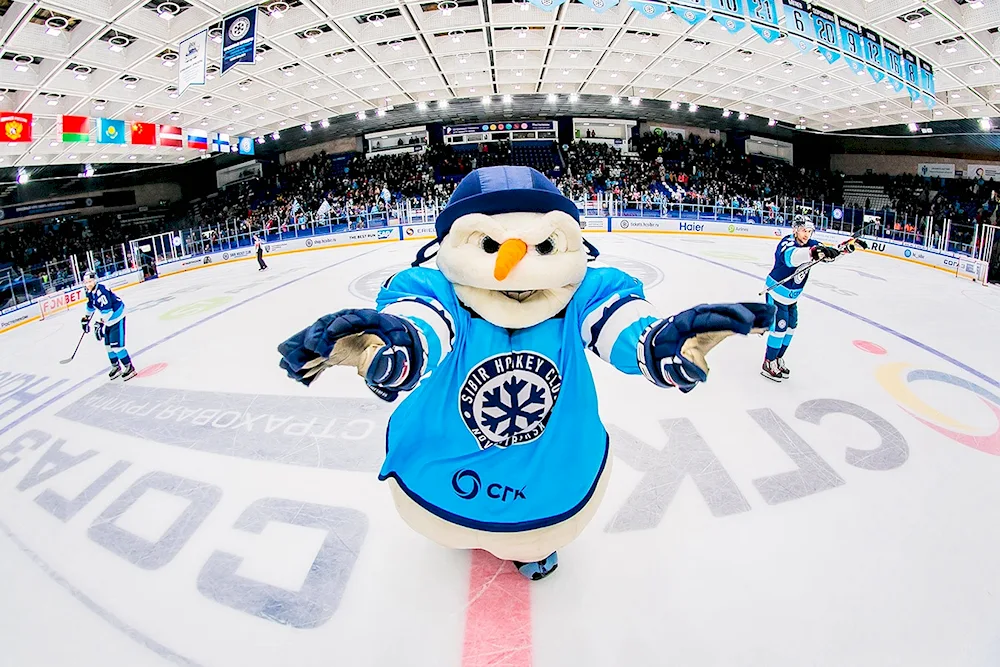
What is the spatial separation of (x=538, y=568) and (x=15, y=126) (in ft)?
53.1

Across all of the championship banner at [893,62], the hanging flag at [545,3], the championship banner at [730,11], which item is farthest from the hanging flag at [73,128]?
the championship banner at [893,62]

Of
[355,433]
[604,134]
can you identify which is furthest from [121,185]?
[355,433]

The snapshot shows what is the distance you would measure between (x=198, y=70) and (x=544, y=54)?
11.1m

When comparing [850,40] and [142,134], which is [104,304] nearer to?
[142,134]

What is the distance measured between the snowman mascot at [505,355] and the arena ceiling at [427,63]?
39.6 feet

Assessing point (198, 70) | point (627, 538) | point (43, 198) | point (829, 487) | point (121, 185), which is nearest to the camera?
→ point (627, 538)

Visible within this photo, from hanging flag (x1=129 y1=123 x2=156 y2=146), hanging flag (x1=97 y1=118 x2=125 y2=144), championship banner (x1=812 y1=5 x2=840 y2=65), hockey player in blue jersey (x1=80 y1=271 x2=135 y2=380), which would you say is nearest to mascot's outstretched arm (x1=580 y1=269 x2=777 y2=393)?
hockey player in blue jersey (x1=80 y1=271 x2=135 y2=380)

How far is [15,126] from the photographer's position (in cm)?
1098

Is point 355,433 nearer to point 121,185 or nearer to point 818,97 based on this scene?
point 818,97

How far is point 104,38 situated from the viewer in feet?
36.1

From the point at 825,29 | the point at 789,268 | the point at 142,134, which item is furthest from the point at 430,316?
the point at 142,134

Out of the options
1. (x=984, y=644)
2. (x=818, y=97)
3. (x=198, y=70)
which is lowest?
(x=984, y=644)

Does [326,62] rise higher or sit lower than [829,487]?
higher

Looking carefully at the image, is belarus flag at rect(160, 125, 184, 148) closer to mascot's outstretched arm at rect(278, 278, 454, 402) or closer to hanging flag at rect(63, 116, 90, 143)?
hanging flag at rect(63, 116, 90, 143)
